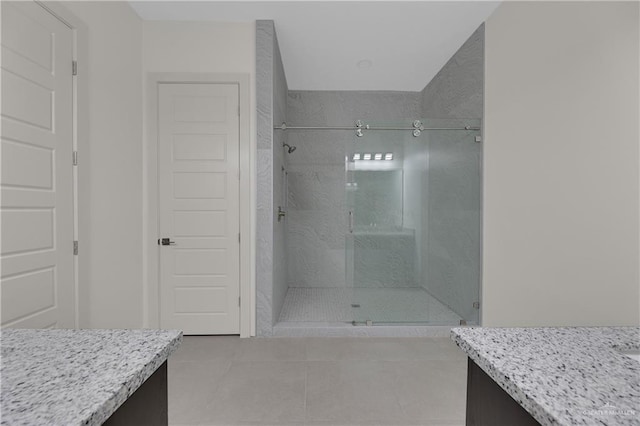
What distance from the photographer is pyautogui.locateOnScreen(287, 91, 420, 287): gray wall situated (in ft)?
15.0

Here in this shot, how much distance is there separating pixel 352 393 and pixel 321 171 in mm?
3099

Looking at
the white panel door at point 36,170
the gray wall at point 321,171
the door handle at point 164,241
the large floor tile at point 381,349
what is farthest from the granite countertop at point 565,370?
the gray wall at point 321,171

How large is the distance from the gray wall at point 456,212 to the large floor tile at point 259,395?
1.62 meters

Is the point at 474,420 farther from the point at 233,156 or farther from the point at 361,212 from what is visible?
the point at 233,156

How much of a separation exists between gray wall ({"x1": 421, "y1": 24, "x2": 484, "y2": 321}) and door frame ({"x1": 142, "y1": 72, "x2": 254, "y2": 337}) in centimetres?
168

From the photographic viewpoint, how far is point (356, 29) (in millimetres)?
3035

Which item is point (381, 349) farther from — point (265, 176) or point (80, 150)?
point (80, 150)

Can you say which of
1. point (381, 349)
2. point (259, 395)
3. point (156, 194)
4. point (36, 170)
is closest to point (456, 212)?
point (381, 349)

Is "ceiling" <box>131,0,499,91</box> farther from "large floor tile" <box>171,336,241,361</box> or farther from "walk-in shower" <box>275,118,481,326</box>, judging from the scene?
"large floor tile" <box>171,336,241,361</box>

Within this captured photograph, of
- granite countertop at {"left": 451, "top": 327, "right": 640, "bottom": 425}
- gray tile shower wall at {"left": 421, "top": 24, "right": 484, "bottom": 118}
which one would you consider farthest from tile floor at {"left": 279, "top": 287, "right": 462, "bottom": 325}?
granite countertop at {"left": 451, "top": 327, "right": 640, "bottom": 425}

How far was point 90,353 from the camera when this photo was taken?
71 cm

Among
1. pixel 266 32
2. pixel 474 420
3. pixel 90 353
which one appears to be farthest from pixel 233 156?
pixel 474 420

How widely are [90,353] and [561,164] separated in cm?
253

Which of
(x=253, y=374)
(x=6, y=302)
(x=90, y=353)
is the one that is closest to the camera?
(x=90, y=353)
